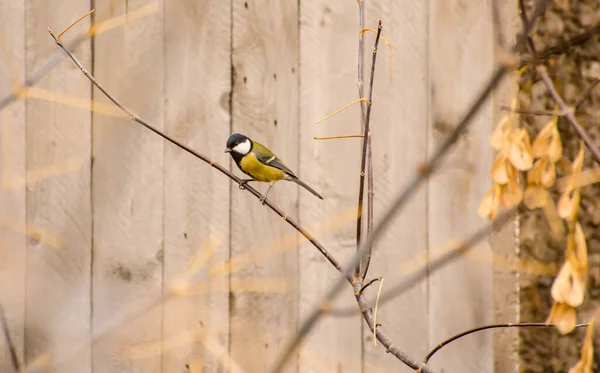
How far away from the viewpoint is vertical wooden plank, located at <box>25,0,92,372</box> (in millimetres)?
1143

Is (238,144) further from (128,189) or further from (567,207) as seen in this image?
(567,207)

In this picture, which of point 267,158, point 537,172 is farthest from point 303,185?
point 537,172

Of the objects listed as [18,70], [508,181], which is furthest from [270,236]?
[508,181]

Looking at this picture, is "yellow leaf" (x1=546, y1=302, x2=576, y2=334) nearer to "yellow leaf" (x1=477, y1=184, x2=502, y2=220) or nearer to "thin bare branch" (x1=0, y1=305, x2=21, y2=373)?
"yellow leaf" (x1=477, y1=184, x2=502, y2=220)

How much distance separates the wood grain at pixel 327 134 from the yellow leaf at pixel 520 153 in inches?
27.5

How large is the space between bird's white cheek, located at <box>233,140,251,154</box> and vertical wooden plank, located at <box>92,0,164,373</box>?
6.4 inches

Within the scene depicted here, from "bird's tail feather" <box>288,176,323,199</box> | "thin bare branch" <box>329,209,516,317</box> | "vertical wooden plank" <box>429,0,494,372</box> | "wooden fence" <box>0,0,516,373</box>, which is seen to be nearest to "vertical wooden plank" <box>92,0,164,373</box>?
"wooden fence" <box>0,0,516,373</box>

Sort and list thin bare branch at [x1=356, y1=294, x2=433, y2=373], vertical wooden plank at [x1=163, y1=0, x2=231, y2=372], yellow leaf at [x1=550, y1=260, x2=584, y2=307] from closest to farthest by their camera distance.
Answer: yellow leaf at [x1=550, y1=260, x2=584, y2=307]
thin bare branch at [x1=356, y1=294, x2=433, y2=373]
vertical wooden plank at [x1=163, y1=0, x2=231, y2=372]

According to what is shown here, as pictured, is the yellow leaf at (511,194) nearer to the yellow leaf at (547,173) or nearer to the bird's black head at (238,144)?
the yellow leaf at (547,173)

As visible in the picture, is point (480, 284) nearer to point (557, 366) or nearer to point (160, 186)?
point (557, 366)

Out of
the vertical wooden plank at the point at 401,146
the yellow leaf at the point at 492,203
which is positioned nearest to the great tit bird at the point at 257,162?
the vertical wooden plank at the point at 401,146

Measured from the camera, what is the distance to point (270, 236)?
117cm

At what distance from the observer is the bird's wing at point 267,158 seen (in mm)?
1094

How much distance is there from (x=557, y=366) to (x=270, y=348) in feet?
1.63
